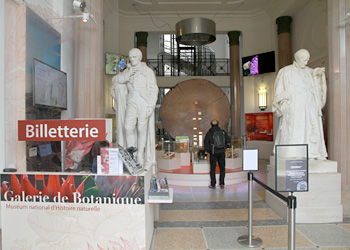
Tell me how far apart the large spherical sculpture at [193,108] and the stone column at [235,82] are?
2036 mm

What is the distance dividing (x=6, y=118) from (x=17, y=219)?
165cm

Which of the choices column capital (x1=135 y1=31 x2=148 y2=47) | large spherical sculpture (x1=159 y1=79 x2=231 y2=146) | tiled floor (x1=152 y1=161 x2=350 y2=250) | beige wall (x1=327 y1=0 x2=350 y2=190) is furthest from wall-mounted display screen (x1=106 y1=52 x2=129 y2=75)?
beige wall (x1=327 y1=0 x2=350 y2=190)

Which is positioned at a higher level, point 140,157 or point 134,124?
point 134,124

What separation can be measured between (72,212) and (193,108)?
27.2ft

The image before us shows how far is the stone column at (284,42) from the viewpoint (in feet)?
35.5

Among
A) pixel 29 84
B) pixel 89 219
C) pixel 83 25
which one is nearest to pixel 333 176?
pixel 89 219

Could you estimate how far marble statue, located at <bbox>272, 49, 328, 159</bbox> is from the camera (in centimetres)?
480

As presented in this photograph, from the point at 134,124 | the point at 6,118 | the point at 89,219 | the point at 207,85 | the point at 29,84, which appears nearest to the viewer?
the point at 89,219

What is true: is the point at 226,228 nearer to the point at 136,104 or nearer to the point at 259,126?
the point at 136,104

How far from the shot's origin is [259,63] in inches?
473

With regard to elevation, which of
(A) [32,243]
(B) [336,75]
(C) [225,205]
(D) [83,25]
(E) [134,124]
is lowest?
(C) [225,205]

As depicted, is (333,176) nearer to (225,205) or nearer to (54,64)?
(225,205)

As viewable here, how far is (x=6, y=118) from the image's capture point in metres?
3.73

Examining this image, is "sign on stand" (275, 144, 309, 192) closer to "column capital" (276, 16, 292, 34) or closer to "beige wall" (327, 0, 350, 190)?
"beige wall" (327, 0, 350, 190)
